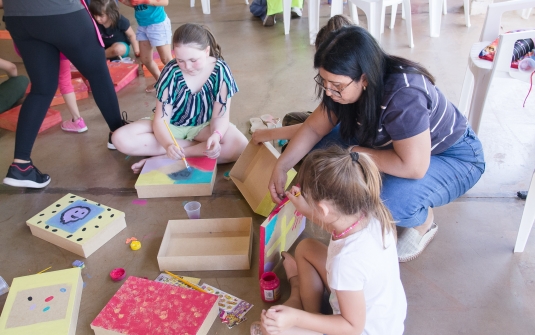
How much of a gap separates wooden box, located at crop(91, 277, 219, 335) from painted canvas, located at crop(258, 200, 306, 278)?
0.24m

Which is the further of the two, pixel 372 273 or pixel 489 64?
pixel 489 64

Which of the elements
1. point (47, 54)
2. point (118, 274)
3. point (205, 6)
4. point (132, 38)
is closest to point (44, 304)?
point (118, 274)

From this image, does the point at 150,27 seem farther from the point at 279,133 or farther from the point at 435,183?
the point at 435,183

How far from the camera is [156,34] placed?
3.24 m

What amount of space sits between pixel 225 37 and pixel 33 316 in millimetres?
3479

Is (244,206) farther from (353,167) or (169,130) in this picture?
(353,167)

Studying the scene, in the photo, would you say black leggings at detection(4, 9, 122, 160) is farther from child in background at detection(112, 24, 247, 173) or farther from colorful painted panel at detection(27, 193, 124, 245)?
colorful painted panel at detection(27, 193, 124, 245)

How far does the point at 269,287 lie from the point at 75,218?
3.13 feet

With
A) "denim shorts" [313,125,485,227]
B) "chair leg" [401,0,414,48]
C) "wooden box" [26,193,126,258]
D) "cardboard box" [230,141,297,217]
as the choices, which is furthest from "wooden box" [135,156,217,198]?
"chair leg" [401,0,414,48]

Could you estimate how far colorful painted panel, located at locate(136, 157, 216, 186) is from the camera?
2.22 metres

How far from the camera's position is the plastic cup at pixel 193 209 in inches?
79.4

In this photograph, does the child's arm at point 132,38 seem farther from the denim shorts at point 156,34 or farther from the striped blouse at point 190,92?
the striped blouse at point 190,92

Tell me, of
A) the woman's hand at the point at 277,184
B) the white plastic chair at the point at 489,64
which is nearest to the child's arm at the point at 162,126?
the woman's hand at the point at 277,184

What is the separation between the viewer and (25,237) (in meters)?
2.04
